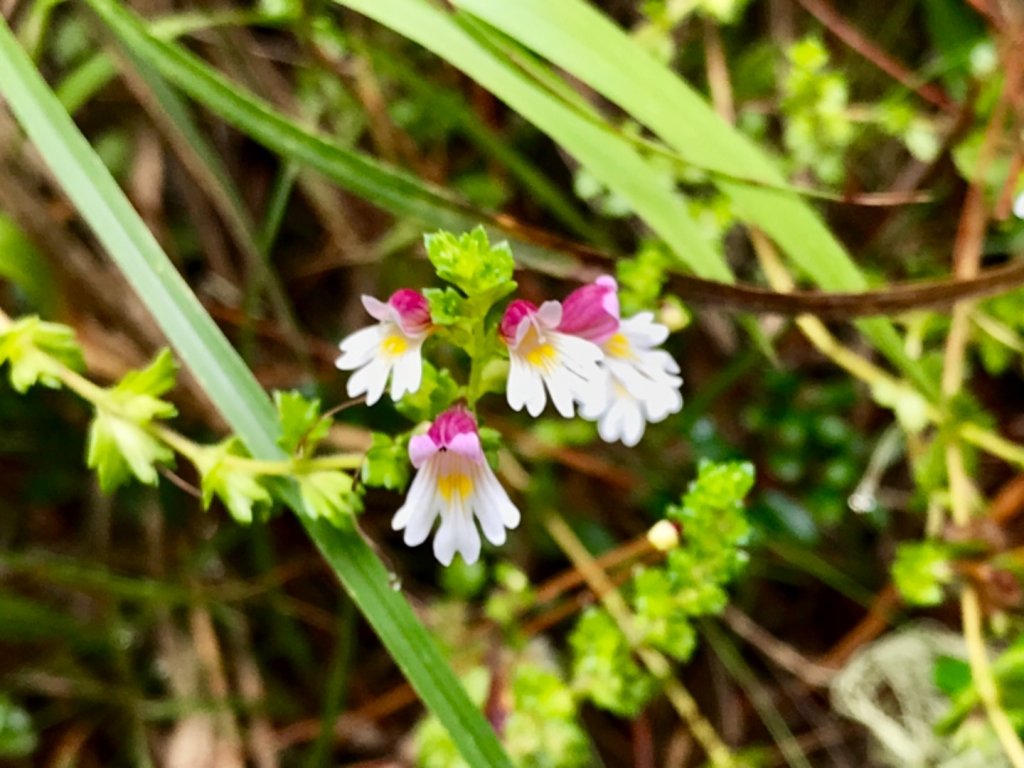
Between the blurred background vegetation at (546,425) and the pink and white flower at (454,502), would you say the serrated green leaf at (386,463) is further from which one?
the blurred background vegetation at (546,425)

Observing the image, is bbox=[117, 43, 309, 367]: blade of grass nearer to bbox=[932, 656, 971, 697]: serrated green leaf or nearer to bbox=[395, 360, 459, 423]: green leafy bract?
bbox=[395, 360, 459, 423]: green leafy bract

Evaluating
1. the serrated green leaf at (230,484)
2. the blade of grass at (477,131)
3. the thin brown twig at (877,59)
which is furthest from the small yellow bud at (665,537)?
the thin brown twig at (877,59)

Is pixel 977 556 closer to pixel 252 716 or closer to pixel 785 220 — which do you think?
pixel 785 220

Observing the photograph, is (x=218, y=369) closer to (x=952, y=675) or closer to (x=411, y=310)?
(x=411, y=310)

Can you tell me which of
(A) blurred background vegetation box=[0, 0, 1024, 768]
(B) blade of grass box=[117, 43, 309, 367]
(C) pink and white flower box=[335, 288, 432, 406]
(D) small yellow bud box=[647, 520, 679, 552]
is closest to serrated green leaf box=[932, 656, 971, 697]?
(A) blurred background vegetation box=[0, 0, 1024, 768]

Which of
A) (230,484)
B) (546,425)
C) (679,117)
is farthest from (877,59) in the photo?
(230,484)
